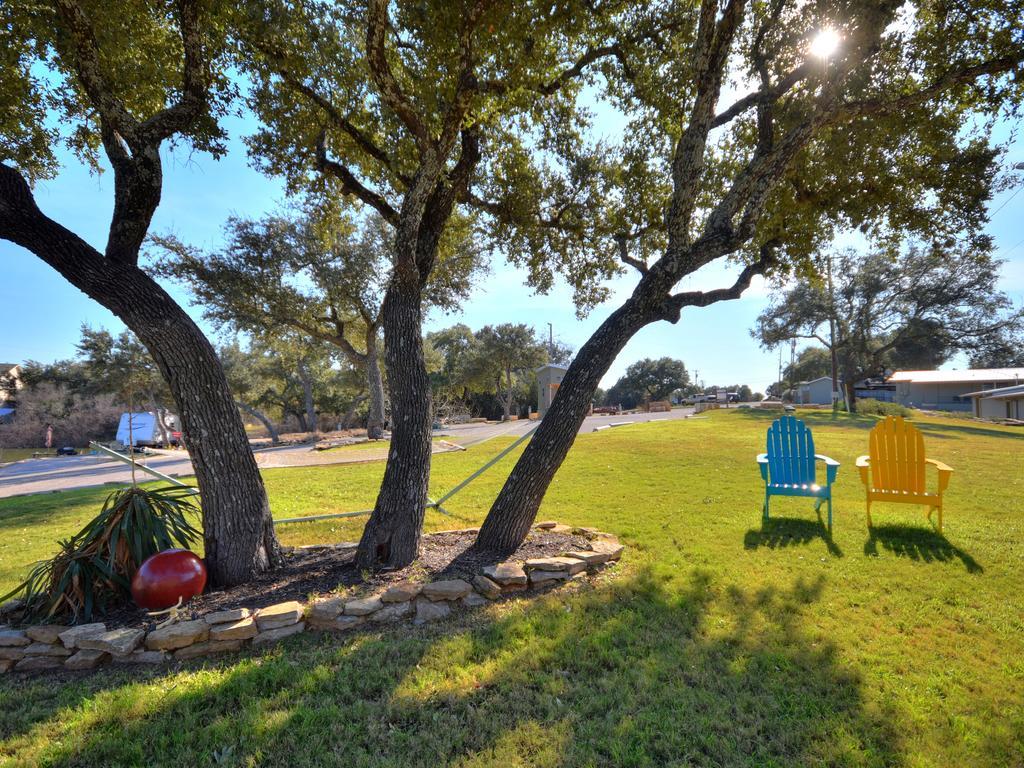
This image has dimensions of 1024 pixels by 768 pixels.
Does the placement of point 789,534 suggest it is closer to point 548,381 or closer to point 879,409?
point 548,381

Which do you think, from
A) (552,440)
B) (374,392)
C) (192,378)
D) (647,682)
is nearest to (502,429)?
(374,392)

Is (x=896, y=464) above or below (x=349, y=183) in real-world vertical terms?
below

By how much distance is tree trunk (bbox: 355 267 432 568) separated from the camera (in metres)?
3.80

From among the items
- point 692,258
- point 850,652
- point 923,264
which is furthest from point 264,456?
point 923,264

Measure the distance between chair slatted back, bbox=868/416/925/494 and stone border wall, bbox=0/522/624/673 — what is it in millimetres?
4335

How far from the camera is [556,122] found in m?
6.02

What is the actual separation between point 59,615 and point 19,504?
287 inches

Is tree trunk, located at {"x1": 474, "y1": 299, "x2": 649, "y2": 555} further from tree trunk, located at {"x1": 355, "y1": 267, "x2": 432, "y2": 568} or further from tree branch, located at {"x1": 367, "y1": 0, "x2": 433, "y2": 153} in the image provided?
tree branch, located at {"x1": 367, "y1": 0, "x2": 433, "y2": 153}

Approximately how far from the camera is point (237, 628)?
2766 mm

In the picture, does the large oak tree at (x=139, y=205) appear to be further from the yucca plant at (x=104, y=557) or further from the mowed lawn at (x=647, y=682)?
the mowed lawn at (x=647, y=682)

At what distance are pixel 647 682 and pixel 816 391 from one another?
4771 cm

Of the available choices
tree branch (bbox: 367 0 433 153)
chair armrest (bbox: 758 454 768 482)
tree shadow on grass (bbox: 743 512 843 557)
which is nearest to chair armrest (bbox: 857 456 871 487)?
tree shadow on grass (bbox: 743 512 843 557)

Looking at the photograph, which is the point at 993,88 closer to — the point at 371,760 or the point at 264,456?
the point at 371,760

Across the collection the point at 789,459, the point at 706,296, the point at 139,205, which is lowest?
the point at 789,459
